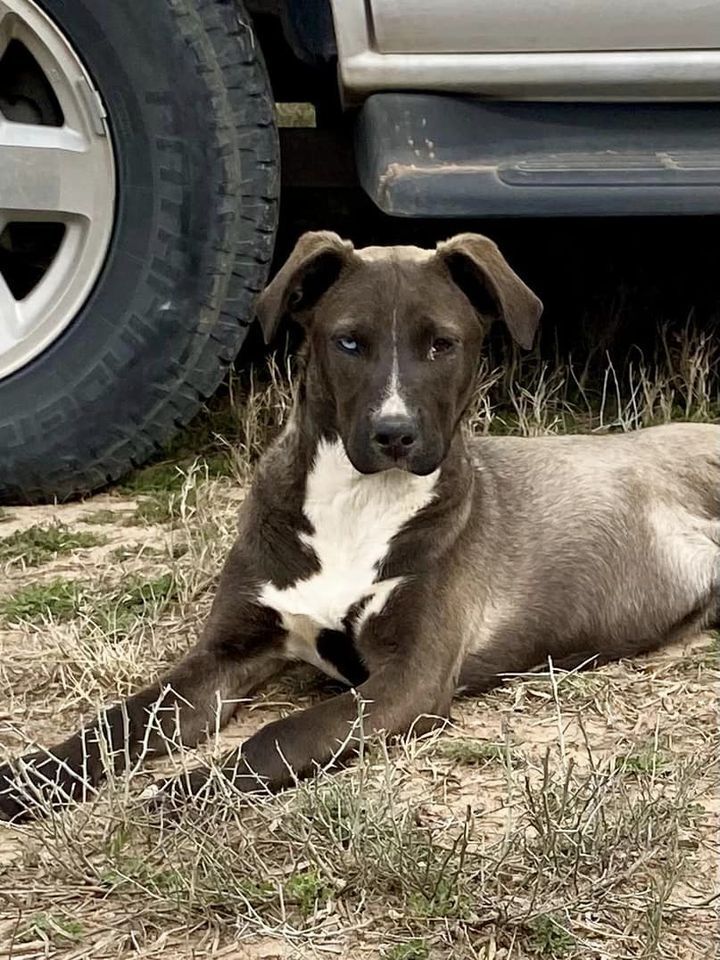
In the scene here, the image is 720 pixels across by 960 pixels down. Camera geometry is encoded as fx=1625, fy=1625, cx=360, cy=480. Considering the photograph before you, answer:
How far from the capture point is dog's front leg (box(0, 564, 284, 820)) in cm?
302

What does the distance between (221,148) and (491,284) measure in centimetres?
117

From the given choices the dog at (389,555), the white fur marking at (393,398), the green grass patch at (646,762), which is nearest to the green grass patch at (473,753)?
the dog at (389,555)

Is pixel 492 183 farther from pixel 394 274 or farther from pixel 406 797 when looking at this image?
pixel 406 797

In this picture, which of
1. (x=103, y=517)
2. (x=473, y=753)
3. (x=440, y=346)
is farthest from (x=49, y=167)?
(x=473, y=753)

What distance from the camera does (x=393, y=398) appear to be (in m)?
3.35

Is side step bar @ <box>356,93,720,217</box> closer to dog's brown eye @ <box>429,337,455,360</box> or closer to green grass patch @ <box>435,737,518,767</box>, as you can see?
dog's brown eye @ <box>429,337,455,360</box>

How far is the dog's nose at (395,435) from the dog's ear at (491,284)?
0.32m

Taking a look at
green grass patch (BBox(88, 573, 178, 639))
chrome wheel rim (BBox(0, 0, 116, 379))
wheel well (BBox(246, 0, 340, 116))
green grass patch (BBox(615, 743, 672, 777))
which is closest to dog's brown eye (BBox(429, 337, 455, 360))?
green grass patch (BBox(615, 743, 672, 777))

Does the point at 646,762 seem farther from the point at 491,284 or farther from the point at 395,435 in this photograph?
the point at 491,284

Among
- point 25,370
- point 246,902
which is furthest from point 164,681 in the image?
point 25,370

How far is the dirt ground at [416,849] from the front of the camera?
255cm

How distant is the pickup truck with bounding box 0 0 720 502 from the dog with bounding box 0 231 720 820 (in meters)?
0.53

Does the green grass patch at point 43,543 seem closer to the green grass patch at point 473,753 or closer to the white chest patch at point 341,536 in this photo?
the white chest patch at point 341,536

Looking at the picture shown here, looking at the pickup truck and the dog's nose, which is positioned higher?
the pickup truck
